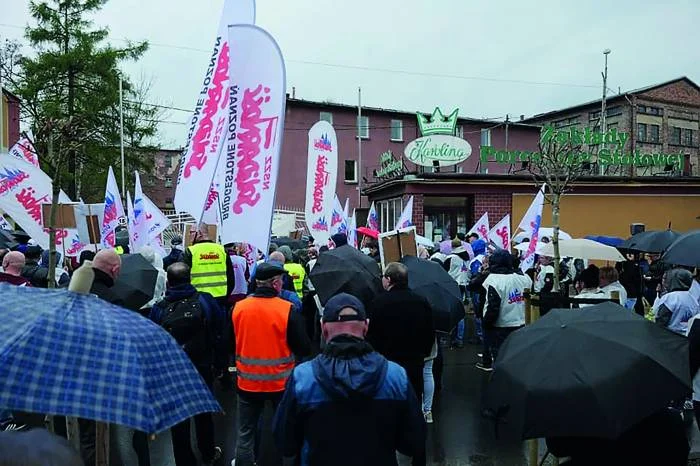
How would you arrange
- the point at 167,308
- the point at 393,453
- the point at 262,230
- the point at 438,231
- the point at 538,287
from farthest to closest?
the point at 438,231, the point at 538,287, the point at 262,230, the point at 167,308, the point at 393,453

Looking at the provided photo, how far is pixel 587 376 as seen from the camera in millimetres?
2885

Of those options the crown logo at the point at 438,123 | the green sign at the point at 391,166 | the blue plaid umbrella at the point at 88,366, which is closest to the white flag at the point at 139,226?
the blue plaid umbrella at the point at 88,366

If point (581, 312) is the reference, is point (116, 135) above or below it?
above

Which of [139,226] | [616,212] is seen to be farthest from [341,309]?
[616,212]

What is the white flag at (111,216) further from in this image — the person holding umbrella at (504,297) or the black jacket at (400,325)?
the black jacket at (400,325)

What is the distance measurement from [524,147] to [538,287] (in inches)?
1370

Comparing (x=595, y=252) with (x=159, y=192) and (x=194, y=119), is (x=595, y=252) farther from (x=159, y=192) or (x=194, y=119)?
(x=159, y=192)

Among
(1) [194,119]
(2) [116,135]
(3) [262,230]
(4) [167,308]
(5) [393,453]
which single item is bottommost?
(5) [393,453]

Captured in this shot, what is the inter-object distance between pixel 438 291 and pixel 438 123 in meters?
20.2

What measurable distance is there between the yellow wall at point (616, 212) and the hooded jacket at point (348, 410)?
20.7 m

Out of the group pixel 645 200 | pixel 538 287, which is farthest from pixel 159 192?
pixel 538 287

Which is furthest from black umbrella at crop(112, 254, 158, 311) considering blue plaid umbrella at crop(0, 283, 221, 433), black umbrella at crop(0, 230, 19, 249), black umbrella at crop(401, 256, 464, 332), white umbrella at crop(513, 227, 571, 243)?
white umbrella at crop(513, 227, 571, 243)

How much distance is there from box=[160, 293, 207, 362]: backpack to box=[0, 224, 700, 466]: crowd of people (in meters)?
0.01

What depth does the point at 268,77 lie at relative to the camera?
6.52 meters
